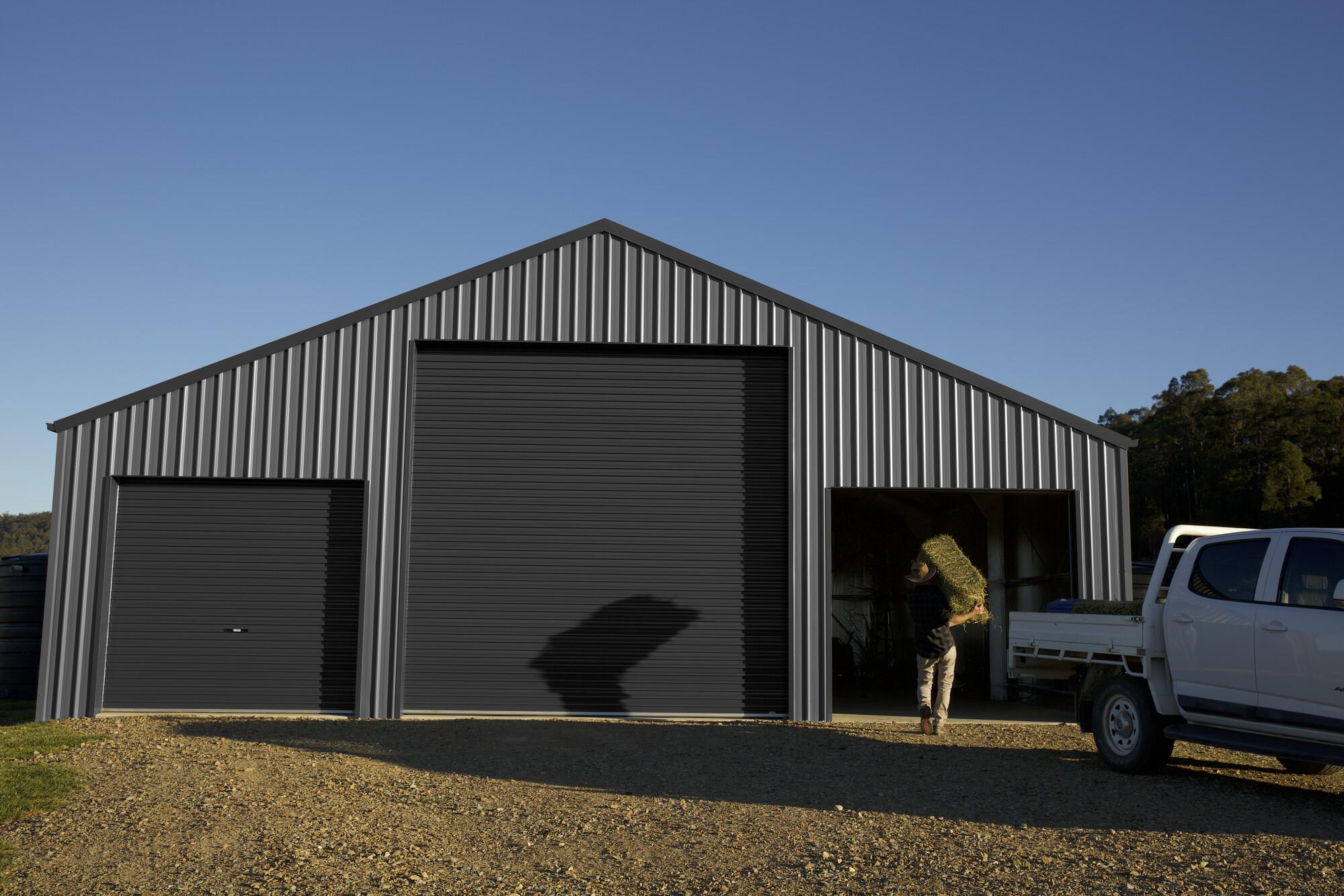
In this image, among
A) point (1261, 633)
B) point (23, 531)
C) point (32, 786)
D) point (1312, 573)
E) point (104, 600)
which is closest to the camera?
point (1312, 573)

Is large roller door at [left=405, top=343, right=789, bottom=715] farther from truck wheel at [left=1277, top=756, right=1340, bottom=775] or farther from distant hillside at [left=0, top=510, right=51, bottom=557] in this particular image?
distant hillside at [left=0, top=510, right=51, bottom=557]

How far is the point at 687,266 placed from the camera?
43.1ft

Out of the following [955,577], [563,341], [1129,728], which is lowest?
[1129,728]

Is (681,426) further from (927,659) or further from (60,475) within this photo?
(60,475)

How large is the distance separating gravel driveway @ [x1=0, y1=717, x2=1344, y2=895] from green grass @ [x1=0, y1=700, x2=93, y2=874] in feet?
0.62

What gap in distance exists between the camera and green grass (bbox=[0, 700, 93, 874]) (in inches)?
291

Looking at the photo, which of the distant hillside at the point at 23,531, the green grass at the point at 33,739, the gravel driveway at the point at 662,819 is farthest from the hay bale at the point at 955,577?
the distant hillside at the point at 23,531

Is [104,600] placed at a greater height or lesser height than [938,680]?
greater

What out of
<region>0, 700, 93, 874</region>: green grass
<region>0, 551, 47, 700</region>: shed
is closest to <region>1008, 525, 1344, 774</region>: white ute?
<region>0, 700, 93, 874</region>: green grass

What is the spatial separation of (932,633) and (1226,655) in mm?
3632

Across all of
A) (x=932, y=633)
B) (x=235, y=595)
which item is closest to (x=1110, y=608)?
(x=932, y=633)

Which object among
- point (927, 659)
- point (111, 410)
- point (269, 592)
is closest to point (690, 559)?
point (927, 659)

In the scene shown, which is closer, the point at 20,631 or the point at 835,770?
the point at 835,770

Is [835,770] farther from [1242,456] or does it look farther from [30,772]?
[1242,456]
